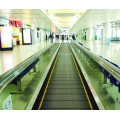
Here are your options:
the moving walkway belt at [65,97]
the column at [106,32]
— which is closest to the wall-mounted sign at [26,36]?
the column at [106,32]

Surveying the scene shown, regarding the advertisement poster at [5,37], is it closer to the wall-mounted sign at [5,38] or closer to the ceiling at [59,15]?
the wall-mounted sign at [5,38]

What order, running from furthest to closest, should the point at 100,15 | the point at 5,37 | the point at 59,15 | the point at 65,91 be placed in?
the point at 59,15 < the point at 5,37 < the point at 100,15 < the point at 65,91

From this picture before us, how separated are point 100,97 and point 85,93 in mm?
1194

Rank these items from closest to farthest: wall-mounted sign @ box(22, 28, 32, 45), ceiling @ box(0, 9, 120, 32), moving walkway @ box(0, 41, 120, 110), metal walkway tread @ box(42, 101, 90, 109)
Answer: moving walkway @ box(0, 41, 120, 110), metal walkway tread @ box(42, 101, 90, 109), ceiling @ box(0, 9, 120, 32), wall-mounted sign @ box(22, 28, 32, 45)

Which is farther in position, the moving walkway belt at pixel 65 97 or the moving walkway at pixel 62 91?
the moving walkway belt at pixel 65 97

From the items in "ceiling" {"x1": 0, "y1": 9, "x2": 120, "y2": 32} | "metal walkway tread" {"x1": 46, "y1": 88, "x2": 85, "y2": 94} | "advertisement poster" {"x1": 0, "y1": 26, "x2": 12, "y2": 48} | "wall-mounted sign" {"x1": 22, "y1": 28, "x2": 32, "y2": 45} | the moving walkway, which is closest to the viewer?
the moving walkway

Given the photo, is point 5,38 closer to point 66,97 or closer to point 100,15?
point 100,15

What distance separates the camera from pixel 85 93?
4.77 metres

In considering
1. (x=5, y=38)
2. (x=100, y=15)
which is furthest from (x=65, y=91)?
(x=5, y=38)

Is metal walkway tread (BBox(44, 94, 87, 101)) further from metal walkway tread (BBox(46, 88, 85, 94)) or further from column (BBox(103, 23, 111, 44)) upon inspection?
column (BBox(103, 23, 111, 44))

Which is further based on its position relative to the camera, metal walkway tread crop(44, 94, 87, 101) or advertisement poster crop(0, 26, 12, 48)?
advertisement poster crop(0, 26, 12, 48)

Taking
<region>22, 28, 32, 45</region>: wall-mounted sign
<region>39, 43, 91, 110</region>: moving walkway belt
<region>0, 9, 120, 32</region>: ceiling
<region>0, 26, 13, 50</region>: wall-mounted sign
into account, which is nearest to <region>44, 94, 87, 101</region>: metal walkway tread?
<region>39, 43, 91, 110</region>: moving walkway belt
